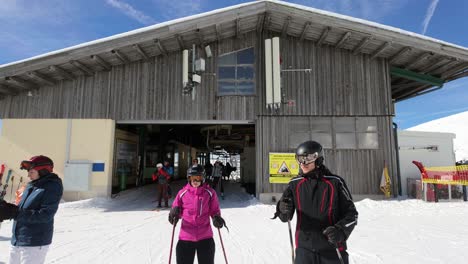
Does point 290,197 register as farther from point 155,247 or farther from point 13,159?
point 13,159

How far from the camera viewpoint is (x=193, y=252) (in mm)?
3033

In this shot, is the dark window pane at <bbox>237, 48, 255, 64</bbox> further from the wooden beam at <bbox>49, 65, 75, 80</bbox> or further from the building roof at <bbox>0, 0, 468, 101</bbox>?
the wooden beam at <bbox>49, 65, 75, 80</bbox>

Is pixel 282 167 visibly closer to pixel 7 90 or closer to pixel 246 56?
pixel 246 56

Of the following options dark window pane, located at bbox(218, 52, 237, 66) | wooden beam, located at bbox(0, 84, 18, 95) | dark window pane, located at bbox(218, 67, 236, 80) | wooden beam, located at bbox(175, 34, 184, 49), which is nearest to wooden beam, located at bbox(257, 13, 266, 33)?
dark window pane, located at bbox(218, 52, 237, 66)

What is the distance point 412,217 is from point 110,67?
36.4 feet

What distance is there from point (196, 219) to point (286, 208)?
1048 millimetres

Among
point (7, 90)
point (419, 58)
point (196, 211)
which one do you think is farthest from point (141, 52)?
point (419, 58)

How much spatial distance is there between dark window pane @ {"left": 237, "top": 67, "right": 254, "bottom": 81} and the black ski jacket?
348 inches

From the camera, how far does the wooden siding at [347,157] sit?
10.6m

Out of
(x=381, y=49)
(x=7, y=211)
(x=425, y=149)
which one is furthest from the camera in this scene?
(x=425, y=149)

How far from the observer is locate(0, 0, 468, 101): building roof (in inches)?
372

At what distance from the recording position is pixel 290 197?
2645mm

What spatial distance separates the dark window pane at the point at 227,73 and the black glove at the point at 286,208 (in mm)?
8847

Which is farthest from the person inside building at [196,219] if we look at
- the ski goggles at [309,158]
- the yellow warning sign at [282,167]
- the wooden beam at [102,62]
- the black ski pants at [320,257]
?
the wooden beam at [102,62]
